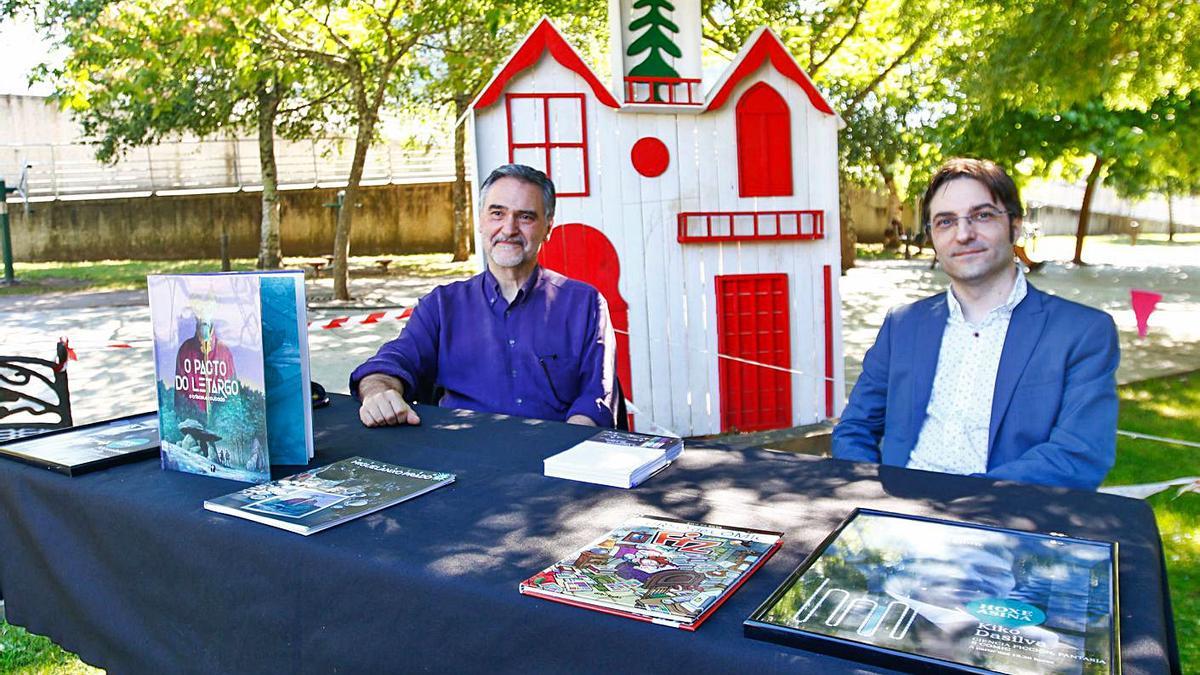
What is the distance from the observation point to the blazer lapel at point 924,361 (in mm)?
2541

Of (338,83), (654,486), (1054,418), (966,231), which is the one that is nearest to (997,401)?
(1054,418)

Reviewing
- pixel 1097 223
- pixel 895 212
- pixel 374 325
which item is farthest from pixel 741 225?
pixel 1097 223

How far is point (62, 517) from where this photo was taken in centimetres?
205

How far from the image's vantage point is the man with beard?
10.2ft

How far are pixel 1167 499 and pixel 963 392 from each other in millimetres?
2916

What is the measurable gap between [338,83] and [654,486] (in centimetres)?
1851

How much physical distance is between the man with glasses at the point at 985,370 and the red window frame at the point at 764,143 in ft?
9.54

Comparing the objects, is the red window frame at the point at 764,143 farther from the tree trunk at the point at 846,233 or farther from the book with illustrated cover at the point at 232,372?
the tree trunk at the point at 846,233

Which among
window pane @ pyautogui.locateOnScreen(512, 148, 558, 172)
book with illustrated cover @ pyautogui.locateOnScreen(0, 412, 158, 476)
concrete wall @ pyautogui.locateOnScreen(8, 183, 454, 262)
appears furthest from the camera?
Answer: concrete wall @ pyautogui.locateOnScreen(8, 183, 454, 262)

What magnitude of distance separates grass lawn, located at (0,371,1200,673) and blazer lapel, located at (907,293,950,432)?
0.67 metres

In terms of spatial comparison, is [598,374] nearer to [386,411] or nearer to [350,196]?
[386,411]

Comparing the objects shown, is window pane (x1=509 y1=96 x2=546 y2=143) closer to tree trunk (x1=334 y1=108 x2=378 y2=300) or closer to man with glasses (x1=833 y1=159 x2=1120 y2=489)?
man with glasses (x1=833 y1=159 x2=1120 y2=489)

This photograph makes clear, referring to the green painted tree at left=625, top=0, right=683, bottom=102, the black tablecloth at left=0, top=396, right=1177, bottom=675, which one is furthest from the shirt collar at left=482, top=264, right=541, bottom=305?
the green painted tree at left=625, top=0, right=683, bottom=102

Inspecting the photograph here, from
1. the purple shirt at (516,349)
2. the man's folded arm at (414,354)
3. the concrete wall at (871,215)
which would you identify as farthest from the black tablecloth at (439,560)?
the concrete wall at (871,215)
